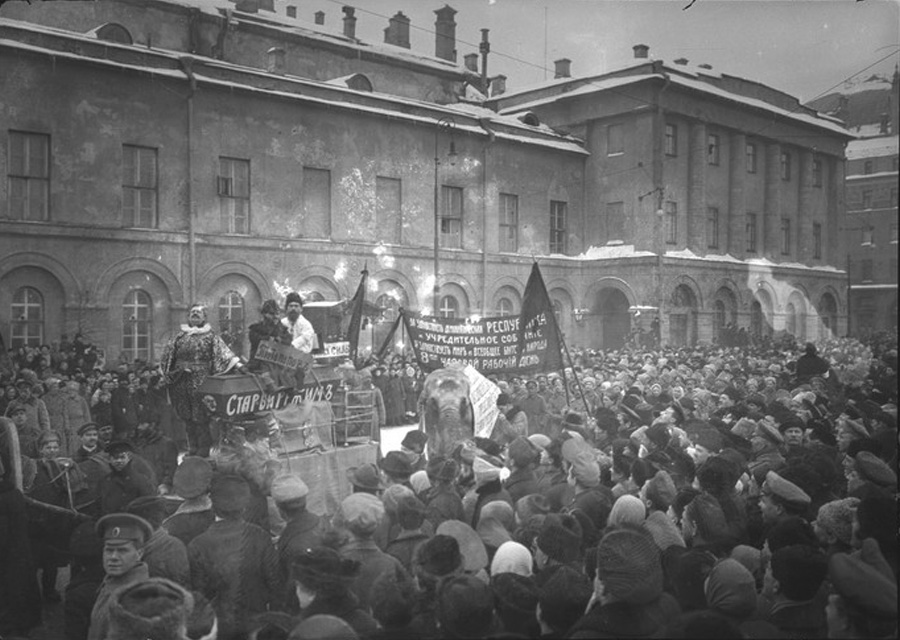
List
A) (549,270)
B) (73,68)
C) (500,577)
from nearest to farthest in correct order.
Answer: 1. (500,577)
2. (73,68)
3. (549,270)

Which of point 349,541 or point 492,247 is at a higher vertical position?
A: point 492,247

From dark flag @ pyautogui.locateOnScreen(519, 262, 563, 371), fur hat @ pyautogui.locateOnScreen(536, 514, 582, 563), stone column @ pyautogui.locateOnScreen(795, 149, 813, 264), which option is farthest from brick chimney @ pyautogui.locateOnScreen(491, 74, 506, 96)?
fur hat @ pyautogui.locateOnScreen(536, 514, 582, 563)

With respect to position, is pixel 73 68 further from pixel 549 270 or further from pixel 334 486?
pixel 334 486

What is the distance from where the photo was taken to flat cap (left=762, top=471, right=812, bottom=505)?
4.91 m

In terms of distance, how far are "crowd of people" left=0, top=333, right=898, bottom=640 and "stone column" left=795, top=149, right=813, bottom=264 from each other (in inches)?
491

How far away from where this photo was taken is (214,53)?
23.1 m

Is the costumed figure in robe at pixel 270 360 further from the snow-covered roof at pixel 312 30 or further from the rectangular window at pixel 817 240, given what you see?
the snow-covered roof at pixel 312 30

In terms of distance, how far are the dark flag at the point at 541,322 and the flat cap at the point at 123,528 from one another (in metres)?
6.47

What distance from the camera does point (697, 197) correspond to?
19344mm

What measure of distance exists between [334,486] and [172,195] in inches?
509

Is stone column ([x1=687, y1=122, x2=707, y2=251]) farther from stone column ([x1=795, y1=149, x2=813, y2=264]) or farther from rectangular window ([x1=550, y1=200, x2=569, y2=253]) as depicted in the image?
rectangular window ([x1=550, y1=200, x2=569, y2=253])


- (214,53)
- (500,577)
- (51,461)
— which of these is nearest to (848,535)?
(500,577)

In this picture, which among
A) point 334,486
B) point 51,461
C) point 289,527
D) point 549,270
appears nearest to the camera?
point 289,527

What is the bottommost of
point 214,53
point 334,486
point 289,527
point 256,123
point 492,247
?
point 334,486
